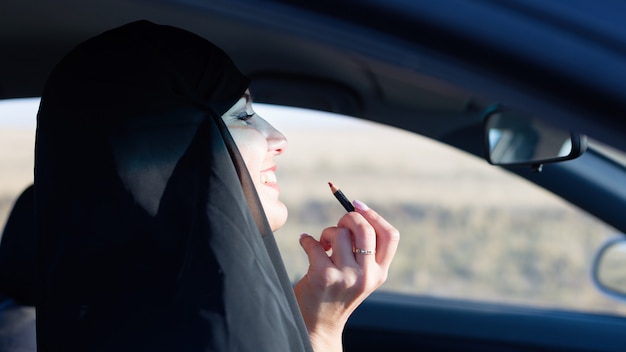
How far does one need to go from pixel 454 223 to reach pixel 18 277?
66.1ft

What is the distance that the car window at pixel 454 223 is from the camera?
1454 cm

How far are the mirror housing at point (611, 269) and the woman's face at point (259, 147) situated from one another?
1.37 m

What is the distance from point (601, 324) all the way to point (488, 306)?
18.8 inches

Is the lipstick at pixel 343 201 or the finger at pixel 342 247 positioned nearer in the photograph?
the finger at pixel 342 247

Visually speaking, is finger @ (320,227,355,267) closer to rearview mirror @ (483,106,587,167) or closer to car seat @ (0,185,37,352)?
rearview mirror @ (483,106,587,167)

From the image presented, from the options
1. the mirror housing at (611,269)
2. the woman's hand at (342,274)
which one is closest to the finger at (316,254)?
the woman's hand at (342,274)

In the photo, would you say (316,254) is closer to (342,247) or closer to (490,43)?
(342,247)

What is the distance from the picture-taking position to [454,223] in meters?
22.6

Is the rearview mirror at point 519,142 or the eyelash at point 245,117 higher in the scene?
the eyelash at point 245,117

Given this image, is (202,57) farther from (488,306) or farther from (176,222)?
(488,306)

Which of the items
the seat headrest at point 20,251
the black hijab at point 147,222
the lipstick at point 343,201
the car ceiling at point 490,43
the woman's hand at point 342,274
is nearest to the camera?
the car ceiling at point 490,43

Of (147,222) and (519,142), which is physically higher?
(147,222)

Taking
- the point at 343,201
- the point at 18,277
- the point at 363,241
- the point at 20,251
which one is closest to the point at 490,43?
the point at 363,241

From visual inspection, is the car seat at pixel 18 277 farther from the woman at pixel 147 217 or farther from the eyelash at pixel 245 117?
the woman at pixel 147 217
